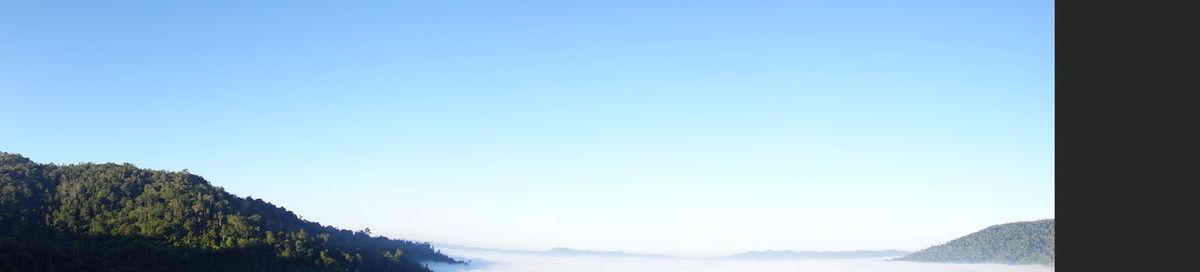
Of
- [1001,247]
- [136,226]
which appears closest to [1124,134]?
[136,226]

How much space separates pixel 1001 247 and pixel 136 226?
390ft

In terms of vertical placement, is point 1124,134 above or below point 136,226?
above

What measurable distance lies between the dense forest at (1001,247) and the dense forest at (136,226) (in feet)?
309

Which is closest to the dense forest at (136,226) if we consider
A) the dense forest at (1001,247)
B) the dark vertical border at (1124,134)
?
the dark vertical border at (1124,134)

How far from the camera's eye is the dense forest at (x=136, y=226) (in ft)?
131

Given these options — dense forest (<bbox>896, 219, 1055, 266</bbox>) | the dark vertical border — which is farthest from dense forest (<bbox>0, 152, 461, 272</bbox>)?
dense forest (<bbox>896, 219, 1055, 266</bbox>)

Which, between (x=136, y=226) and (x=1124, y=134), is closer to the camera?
(x=1124, y=134)

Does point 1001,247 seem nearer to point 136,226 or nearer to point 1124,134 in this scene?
point 136,226

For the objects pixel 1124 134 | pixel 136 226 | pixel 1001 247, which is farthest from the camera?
pixel 1001 247

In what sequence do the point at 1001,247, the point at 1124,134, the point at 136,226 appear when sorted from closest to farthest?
the point at 1124,134
the point at 136,226
the point at 1001,247

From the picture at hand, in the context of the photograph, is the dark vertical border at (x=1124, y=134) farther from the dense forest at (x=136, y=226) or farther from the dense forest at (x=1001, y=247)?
the dense forest at (x=1001, y=247)

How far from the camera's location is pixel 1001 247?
125m

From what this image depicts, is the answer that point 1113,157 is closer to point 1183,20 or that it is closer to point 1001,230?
point 1183,20

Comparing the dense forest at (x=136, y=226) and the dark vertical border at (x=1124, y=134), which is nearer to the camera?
the dark vertical border at (x=1124, y=134)
